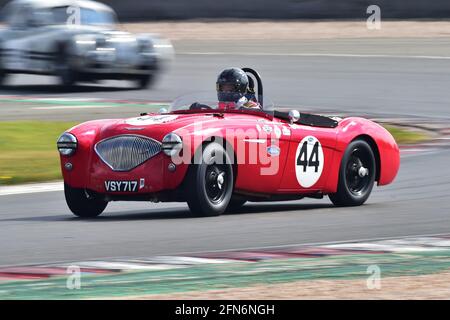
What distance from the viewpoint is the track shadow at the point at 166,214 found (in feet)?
32.4

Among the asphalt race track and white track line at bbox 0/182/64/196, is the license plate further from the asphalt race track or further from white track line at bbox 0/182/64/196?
white track line at bbox 0/182/64/196

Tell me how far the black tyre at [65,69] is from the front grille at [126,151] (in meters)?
12.3

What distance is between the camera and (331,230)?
9180 millimetres

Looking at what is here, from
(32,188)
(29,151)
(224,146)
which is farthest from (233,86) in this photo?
(29,151)

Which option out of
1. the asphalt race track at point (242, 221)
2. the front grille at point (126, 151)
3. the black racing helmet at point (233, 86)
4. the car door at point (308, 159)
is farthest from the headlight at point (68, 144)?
the car door at point (308, 159)

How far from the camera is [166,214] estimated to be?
10242 mm

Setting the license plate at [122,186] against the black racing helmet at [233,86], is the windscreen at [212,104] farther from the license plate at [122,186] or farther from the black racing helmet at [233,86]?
the license plate at [122,186]

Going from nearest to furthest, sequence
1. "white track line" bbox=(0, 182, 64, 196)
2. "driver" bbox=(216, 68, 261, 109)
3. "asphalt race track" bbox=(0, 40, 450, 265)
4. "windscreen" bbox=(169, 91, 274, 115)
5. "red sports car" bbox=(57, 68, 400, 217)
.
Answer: "asphalt race track" bbox=(0, 40, 450, 265) < "red sports car" bbox=(57, 68, 400, 217) < "windscreen" bbox=(169, 91, 274, 115) < "driver" bbox=(216, 68, 261, 109) < "white track line" bbox=(0, 182, 64, 196)

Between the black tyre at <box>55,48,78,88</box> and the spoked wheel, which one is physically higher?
the spoked wheel

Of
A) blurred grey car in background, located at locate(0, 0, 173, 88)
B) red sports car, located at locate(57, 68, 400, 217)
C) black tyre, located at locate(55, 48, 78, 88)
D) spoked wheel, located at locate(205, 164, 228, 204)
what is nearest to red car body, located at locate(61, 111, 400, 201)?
red sports car, located at locate(57, 68, 400, 217)

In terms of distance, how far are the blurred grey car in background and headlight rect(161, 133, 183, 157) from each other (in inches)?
489

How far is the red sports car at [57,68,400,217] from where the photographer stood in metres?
9.37

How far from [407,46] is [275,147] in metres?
21.1
